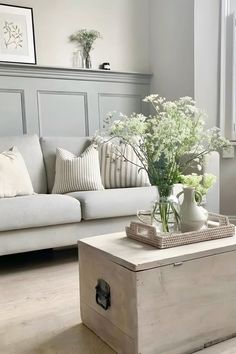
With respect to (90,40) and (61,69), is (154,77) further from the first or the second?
(61,69)

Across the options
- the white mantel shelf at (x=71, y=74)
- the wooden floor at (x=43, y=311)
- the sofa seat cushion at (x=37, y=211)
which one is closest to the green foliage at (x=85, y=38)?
the white mantel shelf at (x=71, y=74)

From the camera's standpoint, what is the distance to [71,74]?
3.42 m

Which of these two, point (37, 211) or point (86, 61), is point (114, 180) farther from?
point (86, 61)

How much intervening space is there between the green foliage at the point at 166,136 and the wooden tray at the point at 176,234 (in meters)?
0.20

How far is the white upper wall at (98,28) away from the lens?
130 inches

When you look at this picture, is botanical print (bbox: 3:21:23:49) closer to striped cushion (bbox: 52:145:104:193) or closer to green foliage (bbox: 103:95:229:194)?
striped cushion (bbox: 52:145:104:193)

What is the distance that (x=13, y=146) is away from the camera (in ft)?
9.20

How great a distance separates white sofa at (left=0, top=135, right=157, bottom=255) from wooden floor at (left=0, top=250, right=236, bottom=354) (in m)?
0.19

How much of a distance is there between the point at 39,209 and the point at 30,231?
156mm

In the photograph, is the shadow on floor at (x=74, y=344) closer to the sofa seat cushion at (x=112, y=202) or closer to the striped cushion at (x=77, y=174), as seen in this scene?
the sofa seat cushion at (x=112, y=202)

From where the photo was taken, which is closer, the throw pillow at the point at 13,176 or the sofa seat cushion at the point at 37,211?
the sofa seat cushion at the point at 37,211

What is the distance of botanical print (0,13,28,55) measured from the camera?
310cm

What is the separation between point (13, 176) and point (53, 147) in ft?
1.88

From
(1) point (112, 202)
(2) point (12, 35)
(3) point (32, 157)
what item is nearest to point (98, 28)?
(2) point (12, 35)
